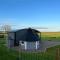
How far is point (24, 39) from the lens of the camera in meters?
15.4

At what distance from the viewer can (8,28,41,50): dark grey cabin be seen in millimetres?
14719

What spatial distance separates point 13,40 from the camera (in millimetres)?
16312

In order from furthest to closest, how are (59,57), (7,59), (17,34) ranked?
(17,34)
(7,59)
(59,57)

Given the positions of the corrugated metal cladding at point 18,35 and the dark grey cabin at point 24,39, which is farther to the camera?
the corrugated metal cladding at point 18,35

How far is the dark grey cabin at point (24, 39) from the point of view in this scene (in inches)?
579

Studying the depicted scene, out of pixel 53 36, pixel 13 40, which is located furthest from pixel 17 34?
pixel 53 36

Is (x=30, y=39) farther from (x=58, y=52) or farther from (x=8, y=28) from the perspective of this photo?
(x=58, y=52)

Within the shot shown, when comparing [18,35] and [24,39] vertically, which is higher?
[18,35]

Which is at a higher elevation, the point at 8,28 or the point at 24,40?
the point at 8,28

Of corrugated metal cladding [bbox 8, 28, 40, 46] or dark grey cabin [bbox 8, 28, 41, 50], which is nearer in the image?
dark grey cabin [bbox 8, 28, 41, 50]

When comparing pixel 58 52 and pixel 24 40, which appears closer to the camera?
pixel 58 52

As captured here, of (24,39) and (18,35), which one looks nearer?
(24,39)

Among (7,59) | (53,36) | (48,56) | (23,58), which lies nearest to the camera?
(48,56)

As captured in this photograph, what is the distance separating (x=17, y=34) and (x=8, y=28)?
110cm
